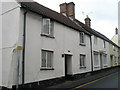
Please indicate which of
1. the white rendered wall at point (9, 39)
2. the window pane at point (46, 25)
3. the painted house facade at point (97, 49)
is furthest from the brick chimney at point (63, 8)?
the white rendered wall at point (9, 39)

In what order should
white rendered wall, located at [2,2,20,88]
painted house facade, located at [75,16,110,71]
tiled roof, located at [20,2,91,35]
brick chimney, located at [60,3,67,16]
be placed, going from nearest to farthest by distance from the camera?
white rendered wall, located at [2,2,20,88]
tiled roof, located at [20,2,91,35]
painted house facade, located at [75,16,110,71]
brick chimney, located at [60,3,67,16]

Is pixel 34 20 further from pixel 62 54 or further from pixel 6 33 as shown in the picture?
pixel 62 54

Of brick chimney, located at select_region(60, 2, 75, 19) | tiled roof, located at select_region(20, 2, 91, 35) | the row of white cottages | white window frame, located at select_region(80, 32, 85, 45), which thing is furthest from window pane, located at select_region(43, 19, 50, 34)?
brick chimney, located at select_region(60, 2, 75, 19)

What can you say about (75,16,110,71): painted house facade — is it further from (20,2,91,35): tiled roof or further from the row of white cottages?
(20,2,91,35): tiled roof

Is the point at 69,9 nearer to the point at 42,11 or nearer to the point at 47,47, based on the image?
the point at 42,11

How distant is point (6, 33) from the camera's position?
29.9ft

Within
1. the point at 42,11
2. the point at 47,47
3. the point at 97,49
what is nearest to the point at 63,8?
the point at 97,49

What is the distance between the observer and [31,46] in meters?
9.23

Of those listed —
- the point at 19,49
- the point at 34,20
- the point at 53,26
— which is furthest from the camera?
the point at 53,26

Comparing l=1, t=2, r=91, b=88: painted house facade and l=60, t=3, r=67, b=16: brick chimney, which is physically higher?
l=60, t=3, r=67, b=16: brick chimney

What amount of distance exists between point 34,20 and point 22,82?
4334 mm

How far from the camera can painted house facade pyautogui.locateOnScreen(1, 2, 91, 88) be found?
8.34m

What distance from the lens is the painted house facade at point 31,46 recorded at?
328 inches

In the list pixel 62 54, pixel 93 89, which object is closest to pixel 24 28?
pixel 62 54
